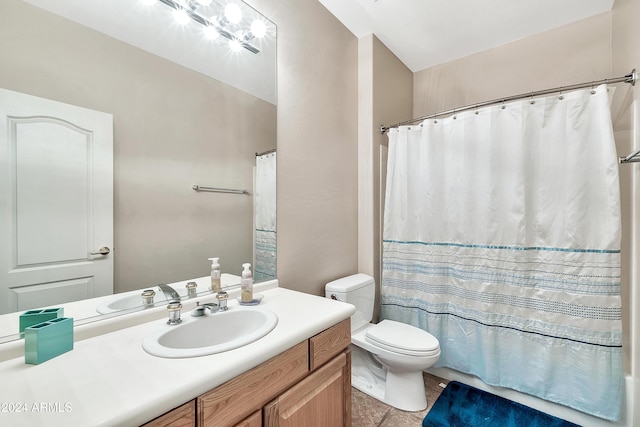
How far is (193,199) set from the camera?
122 cm

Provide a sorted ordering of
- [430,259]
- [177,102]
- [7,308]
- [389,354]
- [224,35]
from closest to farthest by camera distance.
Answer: [7,308] → [177,102] → [224,35] → [389,354] → [430,259]

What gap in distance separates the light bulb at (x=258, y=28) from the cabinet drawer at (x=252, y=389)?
1.54 metres

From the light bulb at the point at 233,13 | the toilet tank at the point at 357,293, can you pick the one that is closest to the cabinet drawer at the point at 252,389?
the toilet tank at the point at 357,293

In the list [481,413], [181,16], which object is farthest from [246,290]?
[481,413]

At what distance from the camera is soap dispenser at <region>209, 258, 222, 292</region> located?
1.27m

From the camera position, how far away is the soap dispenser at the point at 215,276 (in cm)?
127

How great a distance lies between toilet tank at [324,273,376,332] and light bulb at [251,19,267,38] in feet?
5.00

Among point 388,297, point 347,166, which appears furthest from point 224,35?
point 388,297

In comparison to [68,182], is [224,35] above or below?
above

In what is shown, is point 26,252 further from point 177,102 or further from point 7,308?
point 177,102

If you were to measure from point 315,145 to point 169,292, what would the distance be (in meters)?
1.18

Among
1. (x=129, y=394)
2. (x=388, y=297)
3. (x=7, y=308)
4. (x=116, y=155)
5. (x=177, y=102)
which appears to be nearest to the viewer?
(x=129, y=394)

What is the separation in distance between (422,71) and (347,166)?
4.46 feet

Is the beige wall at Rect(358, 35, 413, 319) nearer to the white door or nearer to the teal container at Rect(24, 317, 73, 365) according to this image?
the white door
